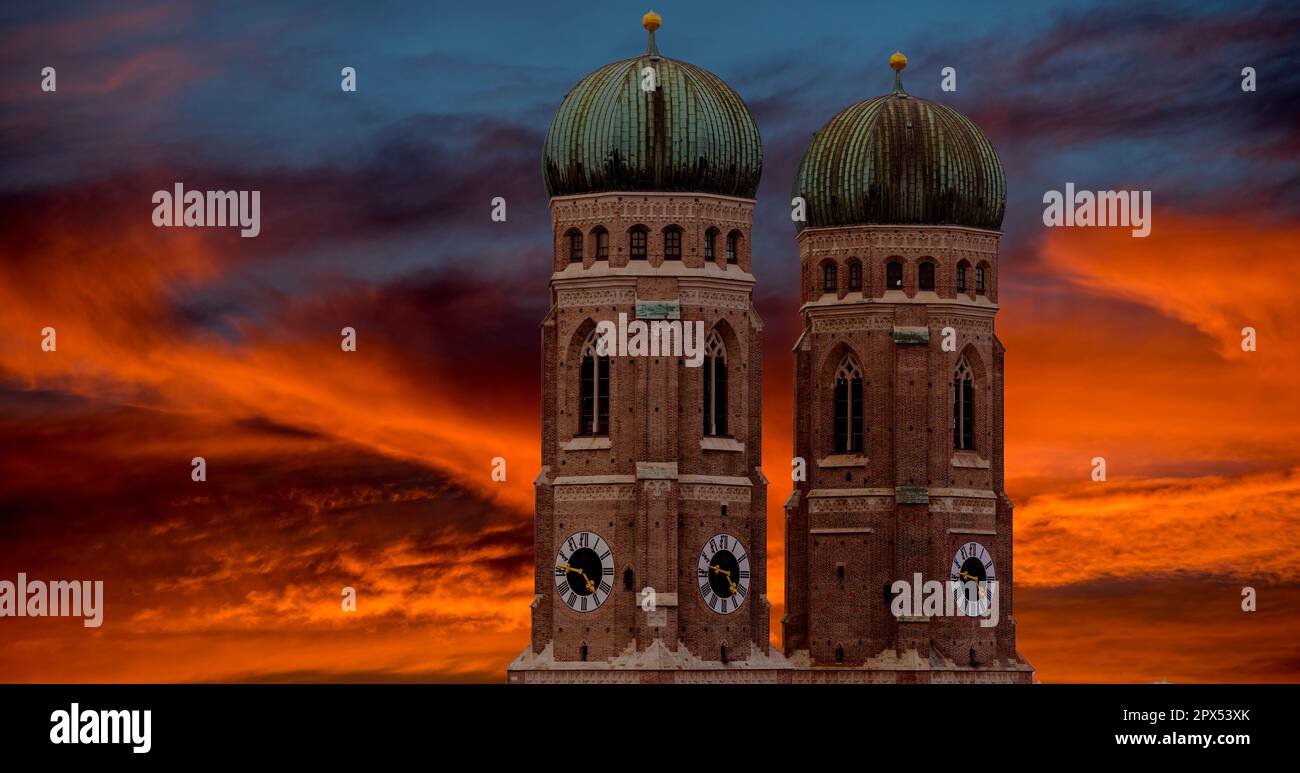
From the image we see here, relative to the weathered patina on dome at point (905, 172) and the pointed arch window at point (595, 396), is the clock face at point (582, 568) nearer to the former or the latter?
the pointed arch window at point (595, 396)

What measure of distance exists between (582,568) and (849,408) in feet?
53.3

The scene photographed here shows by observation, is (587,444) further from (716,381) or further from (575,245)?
(575,245)

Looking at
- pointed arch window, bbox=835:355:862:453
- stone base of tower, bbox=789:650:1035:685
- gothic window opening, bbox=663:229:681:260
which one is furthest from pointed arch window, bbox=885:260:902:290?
→ stone base of tower, bbox=789:650:1035:685

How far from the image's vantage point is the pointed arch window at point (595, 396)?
18625 cm

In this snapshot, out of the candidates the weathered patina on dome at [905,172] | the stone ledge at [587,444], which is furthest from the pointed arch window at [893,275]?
the stone ledge at [587,444]

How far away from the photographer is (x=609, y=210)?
18662 centimetres

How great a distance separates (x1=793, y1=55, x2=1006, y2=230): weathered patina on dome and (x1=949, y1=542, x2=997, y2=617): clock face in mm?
14411

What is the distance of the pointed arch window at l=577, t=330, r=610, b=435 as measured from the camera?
611 ft

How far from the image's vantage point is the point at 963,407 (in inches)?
7697

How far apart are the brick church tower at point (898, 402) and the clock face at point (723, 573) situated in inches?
275

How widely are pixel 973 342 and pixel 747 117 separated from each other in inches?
612
